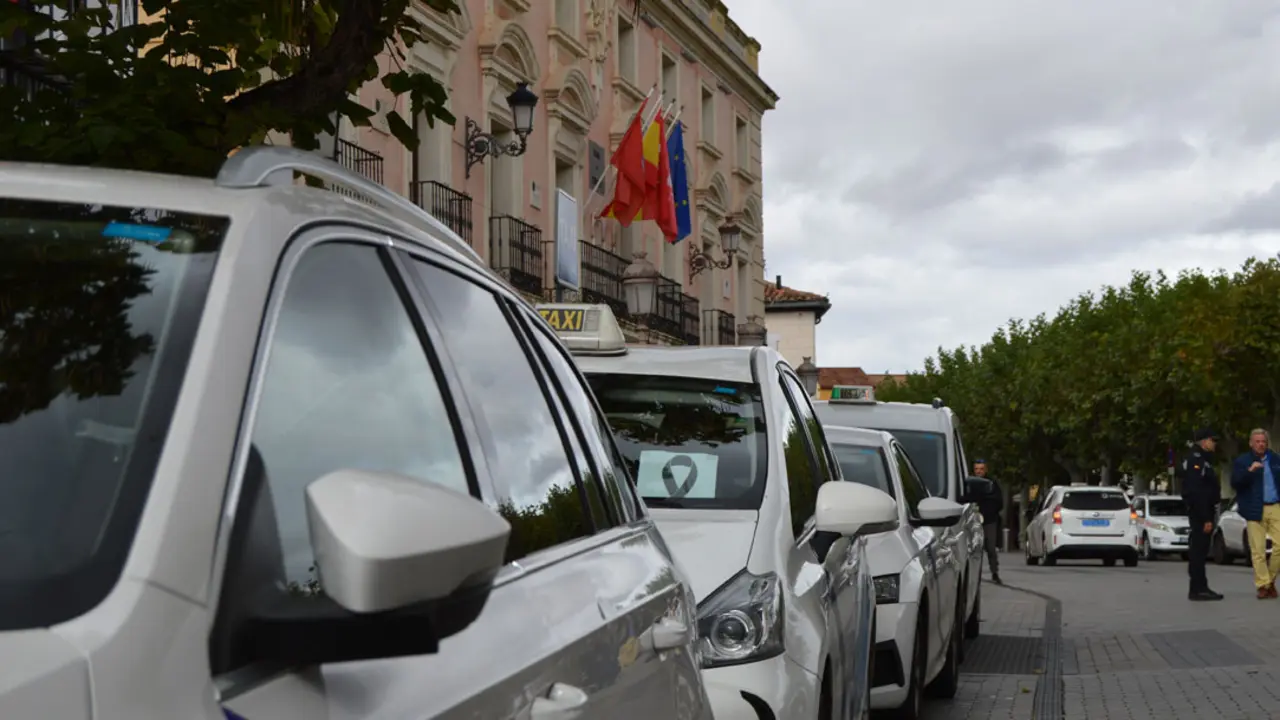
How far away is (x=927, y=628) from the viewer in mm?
10852

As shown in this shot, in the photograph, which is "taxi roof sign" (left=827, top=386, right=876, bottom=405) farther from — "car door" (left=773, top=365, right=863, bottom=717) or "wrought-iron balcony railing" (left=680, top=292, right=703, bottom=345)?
"wrought-iron balcony railing" (left=680, top=292, right=703, bottom=345)

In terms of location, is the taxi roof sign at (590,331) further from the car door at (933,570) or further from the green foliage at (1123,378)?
the green foliage at (1123,378)

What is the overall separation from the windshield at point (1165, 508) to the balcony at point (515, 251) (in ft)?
92.6

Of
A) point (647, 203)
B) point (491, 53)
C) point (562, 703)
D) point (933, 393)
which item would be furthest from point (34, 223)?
point (933, 393)

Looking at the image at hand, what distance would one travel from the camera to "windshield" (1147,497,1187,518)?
53938mm

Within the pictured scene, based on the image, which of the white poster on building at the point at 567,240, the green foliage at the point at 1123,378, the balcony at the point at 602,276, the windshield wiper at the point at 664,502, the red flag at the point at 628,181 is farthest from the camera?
the green foliage at the point at 1123,378

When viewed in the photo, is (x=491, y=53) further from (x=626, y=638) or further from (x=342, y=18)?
(x=626, y=638)

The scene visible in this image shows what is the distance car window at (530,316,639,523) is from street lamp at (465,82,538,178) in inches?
753

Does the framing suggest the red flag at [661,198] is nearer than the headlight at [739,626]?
No

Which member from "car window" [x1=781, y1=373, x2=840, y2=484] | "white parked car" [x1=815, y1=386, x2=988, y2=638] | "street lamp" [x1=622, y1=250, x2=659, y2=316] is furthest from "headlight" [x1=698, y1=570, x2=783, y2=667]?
"street lamp" [x1=622, y1=250, x2=659, y2=316]

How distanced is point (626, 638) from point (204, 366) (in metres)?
1.49

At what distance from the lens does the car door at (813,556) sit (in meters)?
6.63

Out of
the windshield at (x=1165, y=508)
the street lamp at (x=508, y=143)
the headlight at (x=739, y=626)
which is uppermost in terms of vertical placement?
the street lamp at (x=508, y=143)

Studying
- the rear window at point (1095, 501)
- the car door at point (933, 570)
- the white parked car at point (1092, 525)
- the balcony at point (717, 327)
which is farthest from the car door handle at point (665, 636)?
the rear window at point (1095, 501)
